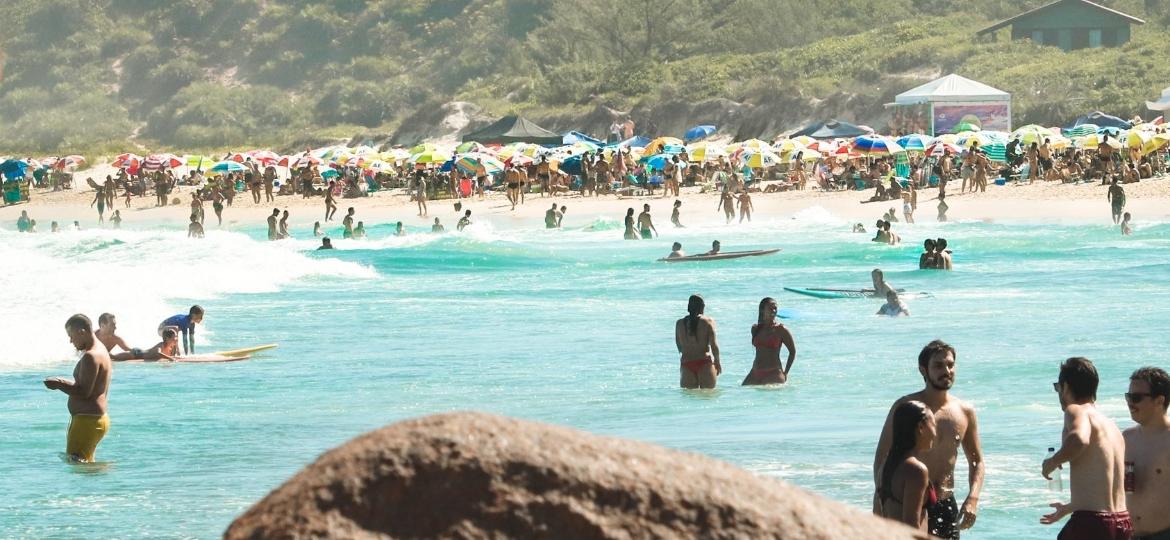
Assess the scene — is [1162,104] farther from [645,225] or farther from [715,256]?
[715,256]

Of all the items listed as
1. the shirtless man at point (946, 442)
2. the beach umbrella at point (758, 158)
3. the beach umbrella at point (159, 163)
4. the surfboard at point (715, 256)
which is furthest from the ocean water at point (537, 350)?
the beach umbrella at point (159, 163)

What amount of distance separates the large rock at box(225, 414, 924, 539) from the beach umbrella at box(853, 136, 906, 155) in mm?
37358

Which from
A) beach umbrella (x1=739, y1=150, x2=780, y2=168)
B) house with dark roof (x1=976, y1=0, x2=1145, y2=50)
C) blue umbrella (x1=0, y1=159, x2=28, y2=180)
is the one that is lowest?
beach umbrella (x1=739, y1=150, x2=780, y2=168)

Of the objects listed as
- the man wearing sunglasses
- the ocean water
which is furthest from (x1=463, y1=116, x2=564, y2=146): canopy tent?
the man wearing sunglasses

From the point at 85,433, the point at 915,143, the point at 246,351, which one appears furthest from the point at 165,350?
the point at 915,143

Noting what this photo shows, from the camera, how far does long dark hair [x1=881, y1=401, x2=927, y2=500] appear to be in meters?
5.07

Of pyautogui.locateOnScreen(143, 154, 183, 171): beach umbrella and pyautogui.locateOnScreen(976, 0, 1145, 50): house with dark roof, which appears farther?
pyautogui.locateOnScreen(976, 0, 1145, 50): house with dark roof

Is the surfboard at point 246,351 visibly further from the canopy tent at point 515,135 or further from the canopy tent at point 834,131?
the canopy tent at point 515,135

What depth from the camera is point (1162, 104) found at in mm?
44781

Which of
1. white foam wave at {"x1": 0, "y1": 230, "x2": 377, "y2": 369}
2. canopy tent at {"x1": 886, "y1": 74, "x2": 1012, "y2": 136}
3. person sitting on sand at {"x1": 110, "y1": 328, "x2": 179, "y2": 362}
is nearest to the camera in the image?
person sitting on sand at {"x1": 110, "y1": 328, "x2": 179, "y2": 362}

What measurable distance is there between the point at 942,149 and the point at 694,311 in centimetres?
2875

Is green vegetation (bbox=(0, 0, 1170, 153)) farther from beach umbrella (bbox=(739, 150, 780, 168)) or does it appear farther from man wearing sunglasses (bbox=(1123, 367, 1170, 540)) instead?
man wearing sunglasses (bbox=(1123, 367, 1170, 540))

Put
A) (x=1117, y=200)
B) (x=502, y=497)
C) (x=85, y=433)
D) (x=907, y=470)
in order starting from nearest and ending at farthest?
(x=502, y=497) → (x=907, y=470) → (x=85, y=433) → (x=1117, y=200)

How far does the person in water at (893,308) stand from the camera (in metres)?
18.1
